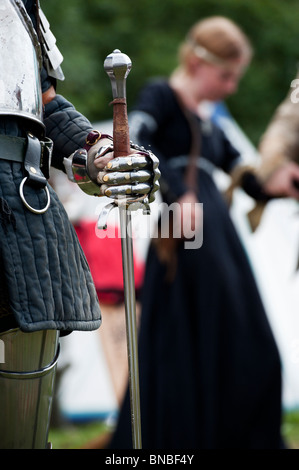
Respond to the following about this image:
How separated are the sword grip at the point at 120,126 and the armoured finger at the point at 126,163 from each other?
0.04 m

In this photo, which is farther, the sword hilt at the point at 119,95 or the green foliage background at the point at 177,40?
the green foliage background at the point at 177,40

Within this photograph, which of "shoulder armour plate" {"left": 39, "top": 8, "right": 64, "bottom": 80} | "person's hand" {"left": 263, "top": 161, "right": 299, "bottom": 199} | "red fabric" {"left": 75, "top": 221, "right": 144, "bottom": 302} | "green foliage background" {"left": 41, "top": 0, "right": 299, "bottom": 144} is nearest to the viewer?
"shoulder armour plate" {"left": 39, "top": 8, "right": 64, "bottom": 80}

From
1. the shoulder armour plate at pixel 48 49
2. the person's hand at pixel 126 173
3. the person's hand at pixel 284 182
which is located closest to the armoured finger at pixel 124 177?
the person's hand at pixel 126 173

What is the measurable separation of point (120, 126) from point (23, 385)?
1.98 feet

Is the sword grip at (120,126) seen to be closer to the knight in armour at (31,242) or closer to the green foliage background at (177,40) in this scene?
the knight in armour at (31,242)

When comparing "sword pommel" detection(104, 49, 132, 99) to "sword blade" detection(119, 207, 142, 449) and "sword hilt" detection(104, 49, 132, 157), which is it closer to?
"sword hilt" detection(104, 49, 132, 157)

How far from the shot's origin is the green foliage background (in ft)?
38.3

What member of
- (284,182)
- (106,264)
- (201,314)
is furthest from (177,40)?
(201,314)

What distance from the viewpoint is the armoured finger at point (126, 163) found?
209cm

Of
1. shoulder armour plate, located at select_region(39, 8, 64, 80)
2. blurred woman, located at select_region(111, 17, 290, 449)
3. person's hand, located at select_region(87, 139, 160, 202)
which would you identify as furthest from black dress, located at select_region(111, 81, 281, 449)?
person's hand, located at select_region(87, 139, 160, 202)

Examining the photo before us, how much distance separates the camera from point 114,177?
2092 millimetres

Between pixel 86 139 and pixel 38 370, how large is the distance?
0.55 meters

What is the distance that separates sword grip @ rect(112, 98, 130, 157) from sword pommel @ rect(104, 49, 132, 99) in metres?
0.02

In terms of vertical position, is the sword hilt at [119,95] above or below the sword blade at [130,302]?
above
